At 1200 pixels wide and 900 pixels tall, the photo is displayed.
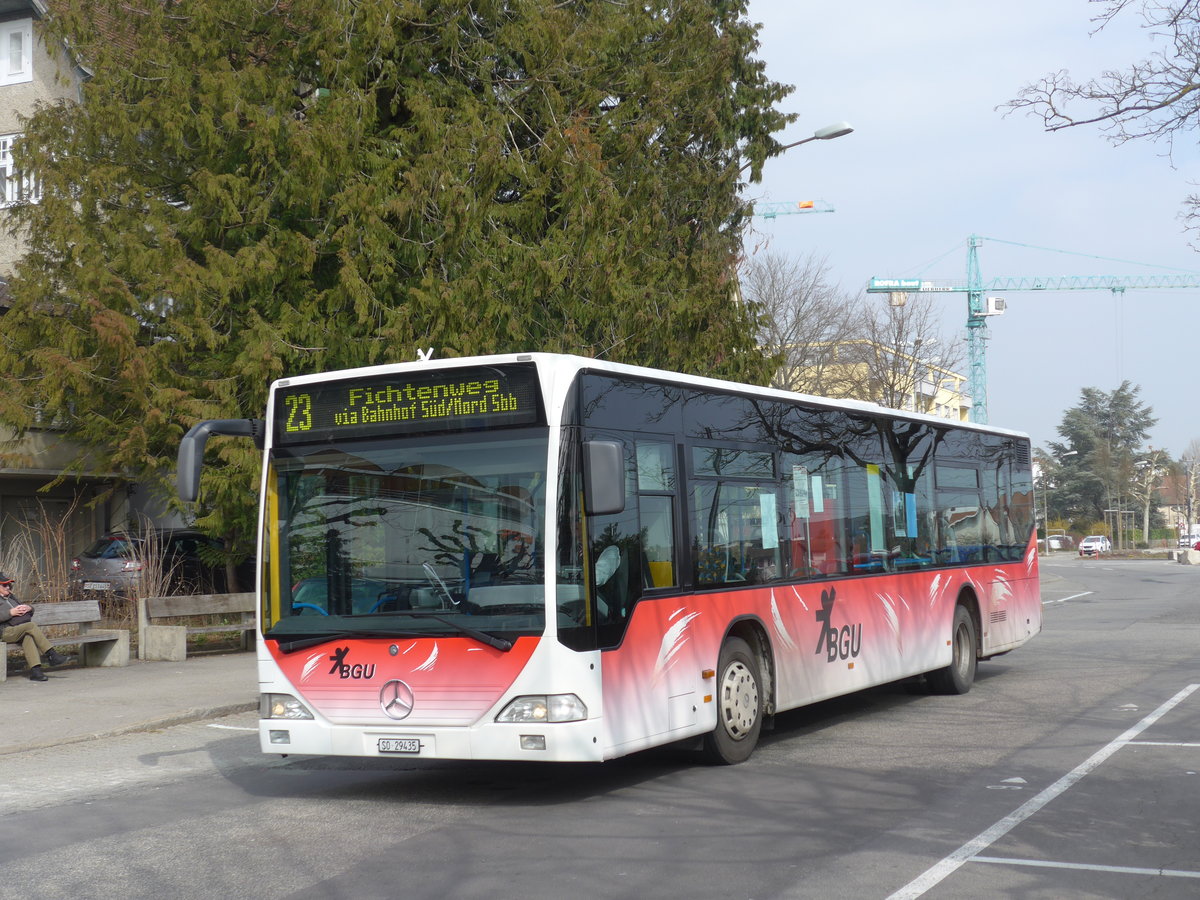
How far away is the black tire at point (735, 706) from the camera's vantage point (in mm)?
10047

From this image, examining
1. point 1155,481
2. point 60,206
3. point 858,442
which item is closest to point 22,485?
point 60,206

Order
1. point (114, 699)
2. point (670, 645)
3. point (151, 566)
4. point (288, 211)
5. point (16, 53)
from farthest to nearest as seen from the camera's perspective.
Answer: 1. point (16, 53)
2. point (151, 566)
3. point (288, 211)
4. point (114, 699)
5. point (670, 645)

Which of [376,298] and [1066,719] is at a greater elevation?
[376,298]

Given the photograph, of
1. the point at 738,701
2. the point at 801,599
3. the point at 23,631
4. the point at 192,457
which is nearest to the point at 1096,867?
the point at 738,701

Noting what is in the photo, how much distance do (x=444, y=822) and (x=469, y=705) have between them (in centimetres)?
70

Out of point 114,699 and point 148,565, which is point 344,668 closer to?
point 114,699

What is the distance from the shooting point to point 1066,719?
12.2m

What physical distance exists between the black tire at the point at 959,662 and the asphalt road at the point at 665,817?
1.25m

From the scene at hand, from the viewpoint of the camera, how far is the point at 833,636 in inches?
Answer: 468

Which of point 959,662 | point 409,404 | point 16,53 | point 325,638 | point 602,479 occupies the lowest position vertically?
point 959,662

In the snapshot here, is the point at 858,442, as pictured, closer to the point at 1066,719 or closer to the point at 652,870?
the point at 1066,719

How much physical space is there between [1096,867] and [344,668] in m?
4.59

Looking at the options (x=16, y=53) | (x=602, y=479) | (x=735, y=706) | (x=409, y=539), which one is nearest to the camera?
(x=602, y=479)

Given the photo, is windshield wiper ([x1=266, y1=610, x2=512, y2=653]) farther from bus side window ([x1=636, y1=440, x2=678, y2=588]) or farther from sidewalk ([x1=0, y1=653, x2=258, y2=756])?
sidewalk ([x1=0, y1=653, x2=258, y2=756])
